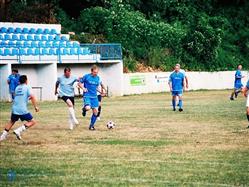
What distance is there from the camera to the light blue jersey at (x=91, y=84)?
22.2m

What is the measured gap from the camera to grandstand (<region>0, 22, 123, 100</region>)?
4100 cm

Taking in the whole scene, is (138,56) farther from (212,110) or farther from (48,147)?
(48,147)

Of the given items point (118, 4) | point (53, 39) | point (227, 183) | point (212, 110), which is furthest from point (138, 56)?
point (227, 183)

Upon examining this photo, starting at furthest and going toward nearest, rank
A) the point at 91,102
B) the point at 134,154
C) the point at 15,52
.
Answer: the point at 15,52 < the point at 91,102 < the point at 134,154

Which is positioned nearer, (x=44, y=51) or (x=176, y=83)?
(x=176, y=83)

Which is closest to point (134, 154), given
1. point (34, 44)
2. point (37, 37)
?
point (34, 44)

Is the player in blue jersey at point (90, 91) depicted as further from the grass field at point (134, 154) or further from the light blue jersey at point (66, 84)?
the grass field at point (134, 154)

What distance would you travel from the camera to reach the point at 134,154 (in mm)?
15508

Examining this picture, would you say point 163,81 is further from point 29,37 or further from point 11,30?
point 11,30

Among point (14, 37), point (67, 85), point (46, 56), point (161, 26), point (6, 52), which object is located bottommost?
point (67, 85)

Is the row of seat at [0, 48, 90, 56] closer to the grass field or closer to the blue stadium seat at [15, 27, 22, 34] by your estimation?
the blue stadium seat at [15, 27, 22, 34]

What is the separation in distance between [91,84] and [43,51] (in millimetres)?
20732

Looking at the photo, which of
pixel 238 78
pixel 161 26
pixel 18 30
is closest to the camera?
pixel 238 78

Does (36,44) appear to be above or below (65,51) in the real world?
above
